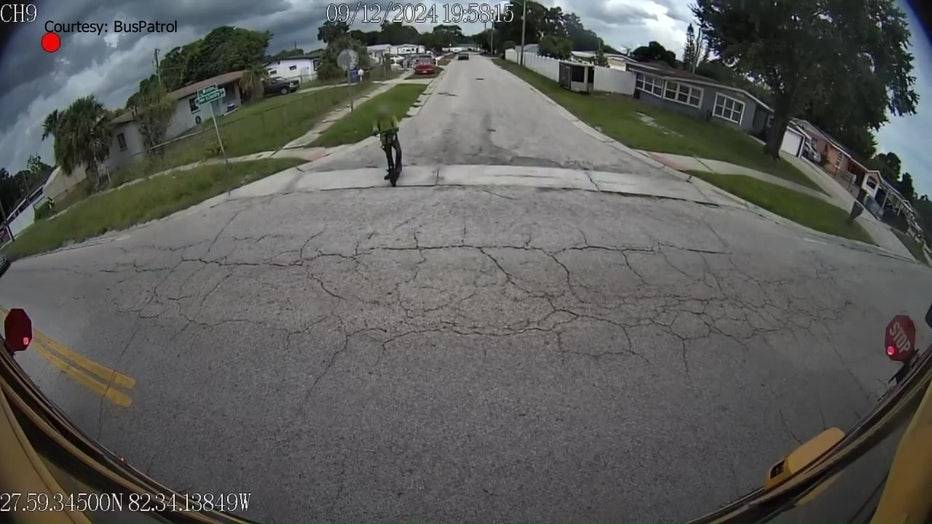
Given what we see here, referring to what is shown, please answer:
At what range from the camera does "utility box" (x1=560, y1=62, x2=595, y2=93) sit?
117cm

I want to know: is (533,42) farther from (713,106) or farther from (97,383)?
(97,383)

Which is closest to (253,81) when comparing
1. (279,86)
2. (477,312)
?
(279,86)

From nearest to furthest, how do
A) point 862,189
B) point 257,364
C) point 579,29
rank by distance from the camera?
1. point 862,189
2. point 579,29
3. point 257,364

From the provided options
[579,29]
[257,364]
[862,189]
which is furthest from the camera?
[257,364]

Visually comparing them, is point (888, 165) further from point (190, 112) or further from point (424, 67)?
point (190, 112)

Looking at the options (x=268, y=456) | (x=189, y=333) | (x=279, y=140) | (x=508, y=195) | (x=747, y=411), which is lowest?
(x=268, y=456)

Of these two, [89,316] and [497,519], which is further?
[497,519]

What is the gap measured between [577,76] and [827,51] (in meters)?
0.55

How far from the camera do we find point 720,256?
1.14 meters

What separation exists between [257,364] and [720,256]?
1347mm

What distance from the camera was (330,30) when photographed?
3.52ft

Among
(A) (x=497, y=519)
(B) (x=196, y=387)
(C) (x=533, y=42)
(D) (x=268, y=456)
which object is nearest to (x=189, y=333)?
(B) (x=196, y=387)

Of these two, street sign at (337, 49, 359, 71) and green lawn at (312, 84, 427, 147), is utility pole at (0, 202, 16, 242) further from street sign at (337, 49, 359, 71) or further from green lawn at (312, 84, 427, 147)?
street sign at (337, 49, 359, 71)

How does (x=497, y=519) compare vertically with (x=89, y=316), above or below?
below
